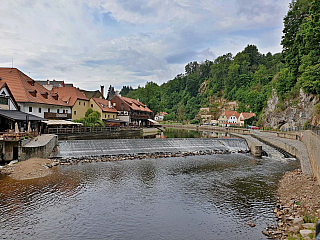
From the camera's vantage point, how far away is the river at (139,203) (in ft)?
34.7

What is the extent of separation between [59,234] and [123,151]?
1849 centimetres

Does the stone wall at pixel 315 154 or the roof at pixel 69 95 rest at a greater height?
the roof at pixel 69 95

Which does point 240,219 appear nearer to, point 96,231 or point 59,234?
point 96,231

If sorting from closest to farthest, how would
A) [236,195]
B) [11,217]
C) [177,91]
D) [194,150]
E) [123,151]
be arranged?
[11,217] < [236,195] < [123,151] < [194,150] < [177,91]

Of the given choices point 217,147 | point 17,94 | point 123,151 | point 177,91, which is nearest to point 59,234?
point 123,151

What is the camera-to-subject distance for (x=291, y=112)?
44000 mm

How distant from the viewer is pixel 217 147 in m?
33.6

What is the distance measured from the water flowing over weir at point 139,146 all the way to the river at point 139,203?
5.57 m

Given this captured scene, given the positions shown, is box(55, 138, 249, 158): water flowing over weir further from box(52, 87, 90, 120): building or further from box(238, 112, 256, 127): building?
box(238, 112, 256, 127): building

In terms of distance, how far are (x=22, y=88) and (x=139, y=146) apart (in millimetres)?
→ 21398

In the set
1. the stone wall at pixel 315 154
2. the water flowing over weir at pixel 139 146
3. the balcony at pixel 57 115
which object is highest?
the balcony at pixel 57 115

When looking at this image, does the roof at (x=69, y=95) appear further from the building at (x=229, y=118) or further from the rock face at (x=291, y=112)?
the building at (x=229, y=118)

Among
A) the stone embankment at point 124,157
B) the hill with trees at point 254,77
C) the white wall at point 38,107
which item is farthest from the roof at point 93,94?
the stone embankment at point 124,157

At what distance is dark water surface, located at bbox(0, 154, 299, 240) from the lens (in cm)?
1056
